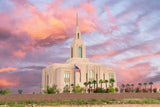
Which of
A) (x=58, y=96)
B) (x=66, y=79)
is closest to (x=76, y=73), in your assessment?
(x=66, y=79)

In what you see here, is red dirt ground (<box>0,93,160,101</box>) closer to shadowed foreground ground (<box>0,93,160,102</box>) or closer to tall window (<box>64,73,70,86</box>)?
shadowed foreground ground (<box>0,93,160,102</box>)

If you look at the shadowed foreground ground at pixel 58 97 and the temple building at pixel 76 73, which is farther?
the temple building at pixel 76 73

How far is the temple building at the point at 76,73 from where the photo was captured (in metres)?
70.2

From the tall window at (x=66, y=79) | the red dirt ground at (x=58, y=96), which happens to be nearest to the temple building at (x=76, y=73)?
the tall window at (x=66, y=79)

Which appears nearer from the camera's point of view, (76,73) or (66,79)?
(66,79)

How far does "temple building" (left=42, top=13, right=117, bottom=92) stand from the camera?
230 feet

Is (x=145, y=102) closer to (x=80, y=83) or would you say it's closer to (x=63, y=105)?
(x=63, y=105)

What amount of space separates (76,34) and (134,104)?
5430cm

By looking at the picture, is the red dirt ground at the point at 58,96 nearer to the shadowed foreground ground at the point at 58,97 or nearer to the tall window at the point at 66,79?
the shadowed foreground ground at the point at 58,97

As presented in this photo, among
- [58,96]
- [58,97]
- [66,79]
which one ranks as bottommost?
[58,97]

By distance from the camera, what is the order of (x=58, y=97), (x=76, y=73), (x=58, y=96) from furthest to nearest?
(x=76, y=73)
(x=58, y=96)
(x=58, y=97)

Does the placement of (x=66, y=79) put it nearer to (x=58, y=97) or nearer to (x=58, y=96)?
(x=58, y=96)

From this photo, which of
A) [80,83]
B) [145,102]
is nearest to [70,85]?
[80,83]

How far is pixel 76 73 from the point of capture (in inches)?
2788
